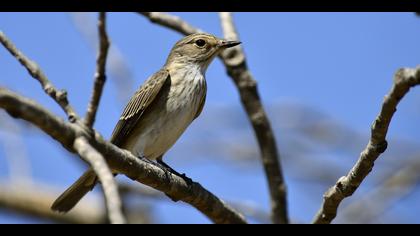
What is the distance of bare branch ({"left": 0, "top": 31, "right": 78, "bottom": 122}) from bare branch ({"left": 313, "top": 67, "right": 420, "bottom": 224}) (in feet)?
4.75

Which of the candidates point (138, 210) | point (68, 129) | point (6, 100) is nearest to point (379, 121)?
point (68, 129)

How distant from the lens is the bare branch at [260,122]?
602 centimetres

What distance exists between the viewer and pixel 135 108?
20.2 feet

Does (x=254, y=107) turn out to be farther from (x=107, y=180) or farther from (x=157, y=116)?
(x=107, y=180)

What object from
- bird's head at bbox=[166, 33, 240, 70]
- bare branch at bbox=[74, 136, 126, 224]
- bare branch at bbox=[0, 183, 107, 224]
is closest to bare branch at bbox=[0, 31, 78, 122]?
bare branch at bbox=[74, 136, 126, 224]

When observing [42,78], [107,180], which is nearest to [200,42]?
[42,78]

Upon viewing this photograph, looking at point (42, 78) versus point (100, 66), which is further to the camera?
point (100, 66)

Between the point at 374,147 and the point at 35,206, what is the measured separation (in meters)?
5.37

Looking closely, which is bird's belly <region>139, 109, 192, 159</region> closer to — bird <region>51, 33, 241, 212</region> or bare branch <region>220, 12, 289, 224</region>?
bird <region>51, 33, 241, 212</region>

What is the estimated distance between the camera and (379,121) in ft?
11.6

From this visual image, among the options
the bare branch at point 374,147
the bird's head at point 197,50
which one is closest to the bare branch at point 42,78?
the bare branch at point 374,147

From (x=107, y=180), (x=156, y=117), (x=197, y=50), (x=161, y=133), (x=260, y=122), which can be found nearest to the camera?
(x=107, y=180)

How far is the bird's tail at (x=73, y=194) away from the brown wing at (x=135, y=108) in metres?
0.40
